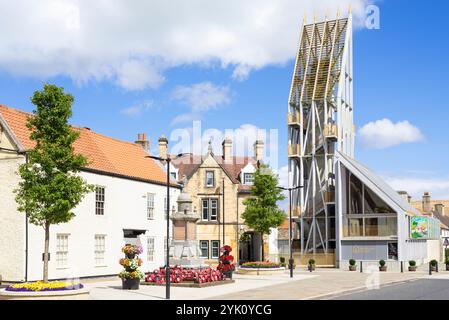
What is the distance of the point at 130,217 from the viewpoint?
144 ft

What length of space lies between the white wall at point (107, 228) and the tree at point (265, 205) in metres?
7.95

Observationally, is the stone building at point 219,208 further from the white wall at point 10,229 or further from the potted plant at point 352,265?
the white wall at point 10,229

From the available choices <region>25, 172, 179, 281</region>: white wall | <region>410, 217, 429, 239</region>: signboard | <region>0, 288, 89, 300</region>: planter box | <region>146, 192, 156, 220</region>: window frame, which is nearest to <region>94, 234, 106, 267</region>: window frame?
<region>25, 172, 179, 281</region>: white wall

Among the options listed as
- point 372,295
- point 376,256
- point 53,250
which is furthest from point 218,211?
point 372,295

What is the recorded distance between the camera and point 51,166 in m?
27.2

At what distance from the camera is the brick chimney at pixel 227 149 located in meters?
69.2

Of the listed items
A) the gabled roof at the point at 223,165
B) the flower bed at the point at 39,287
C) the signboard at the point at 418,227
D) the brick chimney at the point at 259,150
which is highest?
the brick chimney at the point at 259,150

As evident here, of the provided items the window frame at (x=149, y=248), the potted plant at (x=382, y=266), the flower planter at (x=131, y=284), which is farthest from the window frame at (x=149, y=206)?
the potted plant at (x=382, y=266)

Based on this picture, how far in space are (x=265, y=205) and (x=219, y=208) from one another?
40.5 ft

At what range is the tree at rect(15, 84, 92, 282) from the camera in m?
27.1

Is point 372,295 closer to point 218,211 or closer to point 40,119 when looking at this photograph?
point 40,119

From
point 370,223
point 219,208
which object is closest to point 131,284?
point 370,223

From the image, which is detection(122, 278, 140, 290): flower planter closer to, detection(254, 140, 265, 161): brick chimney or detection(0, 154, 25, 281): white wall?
detection(0, 154, 25, 281): white wall
